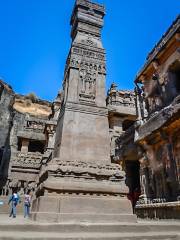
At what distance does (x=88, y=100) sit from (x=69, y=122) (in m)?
1.16

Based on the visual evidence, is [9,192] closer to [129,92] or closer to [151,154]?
[151,154]

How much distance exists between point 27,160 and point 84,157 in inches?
719

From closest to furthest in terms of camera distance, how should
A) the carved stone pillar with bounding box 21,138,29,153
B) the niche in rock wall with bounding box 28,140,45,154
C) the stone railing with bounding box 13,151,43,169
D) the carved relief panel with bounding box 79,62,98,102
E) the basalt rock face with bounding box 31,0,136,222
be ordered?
the basalt rock face with bounding box 31,0,136,222
the carved relief panel with bounding box 79,62,98,102
the stone railing with bounding box 13,151,43,169
the carved stone pillar with bounding box 21,138,29,153
the niche in rock wall with bounding box 28,140,45,154

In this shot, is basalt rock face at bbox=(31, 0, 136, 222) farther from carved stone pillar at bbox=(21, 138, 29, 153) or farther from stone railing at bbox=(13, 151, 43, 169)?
carved stone pillar at bbox=(21, 138, 29, 153)

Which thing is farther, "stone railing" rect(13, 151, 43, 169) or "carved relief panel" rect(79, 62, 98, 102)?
"stone railing" rect(13, 151, 43, 169)

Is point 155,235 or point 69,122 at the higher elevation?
point 69,122

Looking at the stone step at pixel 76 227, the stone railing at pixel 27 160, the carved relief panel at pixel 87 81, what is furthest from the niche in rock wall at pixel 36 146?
the stone step at pixel 76 227

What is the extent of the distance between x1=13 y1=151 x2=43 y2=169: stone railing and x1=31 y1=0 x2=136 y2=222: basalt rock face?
17.0 meters

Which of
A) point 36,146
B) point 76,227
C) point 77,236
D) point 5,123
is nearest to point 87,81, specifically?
point 76,227

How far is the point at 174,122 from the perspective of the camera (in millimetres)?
10984

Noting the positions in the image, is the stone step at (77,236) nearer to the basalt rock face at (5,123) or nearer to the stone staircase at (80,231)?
the stone staircase at (80,231)

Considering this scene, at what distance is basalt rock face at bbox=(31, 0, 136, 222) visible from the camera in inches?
213

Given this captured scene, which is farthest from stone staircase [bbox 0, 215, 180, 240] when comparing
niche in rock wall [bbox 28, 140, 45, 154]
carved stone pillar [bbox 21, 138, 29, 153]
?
niche in rock wall [bbox 28, 140, 45, 154]

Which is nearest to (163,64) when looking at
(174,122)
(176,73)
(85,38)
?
(176,73)
